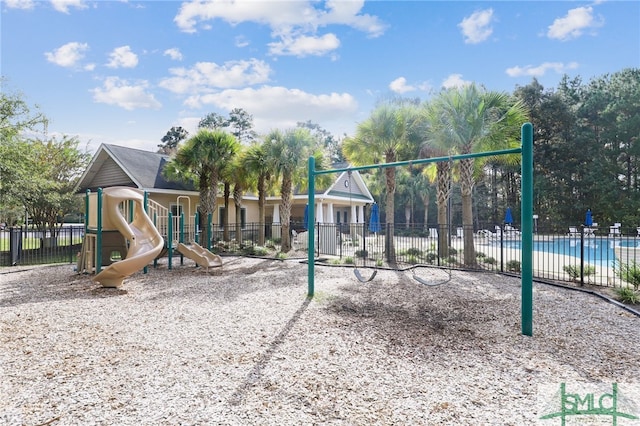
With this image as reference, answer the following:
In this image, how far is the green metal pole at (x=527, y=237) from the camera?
524 centimetres

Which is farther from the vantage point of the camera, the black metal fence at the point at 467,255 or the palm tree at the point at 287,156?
the palm tree at the point at 287,156

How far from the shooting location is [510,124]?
12.3 meters

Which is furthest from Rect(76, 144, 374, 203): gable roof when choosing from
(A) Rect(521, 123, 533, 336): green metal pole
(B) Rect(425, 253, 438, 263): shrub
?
(A) Rect(521, 123, 533, 336): green metal pole

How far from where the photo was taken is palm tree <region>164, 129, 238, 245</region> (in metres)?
16.3

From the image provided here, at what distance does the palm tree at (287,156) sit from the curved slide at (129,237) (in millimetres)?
6739

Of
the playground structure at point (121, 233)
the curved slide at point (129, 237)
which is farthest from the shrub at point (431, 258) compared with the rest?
the curved slide at point (129, 237)

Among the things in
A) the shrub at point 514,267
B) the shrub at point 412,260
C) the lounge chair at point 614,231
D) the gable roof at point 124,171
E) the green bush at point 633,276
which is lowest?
the shrub at point 412,260

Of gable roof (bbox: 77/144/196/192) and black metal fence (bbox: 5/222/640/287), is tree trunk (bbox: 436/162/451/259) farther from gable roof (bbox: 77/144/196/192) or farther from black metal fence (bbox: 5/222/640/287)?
gable roof (bbox: 77/144/196/192)

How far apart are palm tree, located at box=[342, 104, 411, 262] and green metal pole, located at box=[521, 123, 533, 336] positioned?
848cm

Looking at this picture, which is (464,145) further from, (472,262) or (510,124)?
(472,262)

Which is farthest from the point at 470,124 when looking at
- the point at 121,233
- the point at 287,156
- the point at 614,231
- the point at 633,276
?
the point at 614,231

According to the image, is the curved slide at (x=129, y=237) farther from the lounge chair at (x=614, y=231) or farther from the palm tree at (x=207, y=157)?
the lounge chair at (x=614, y=231)

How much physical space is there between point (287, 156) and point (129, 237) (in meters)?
8.03

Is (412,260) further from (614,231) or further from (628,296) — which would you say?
(614,231)
